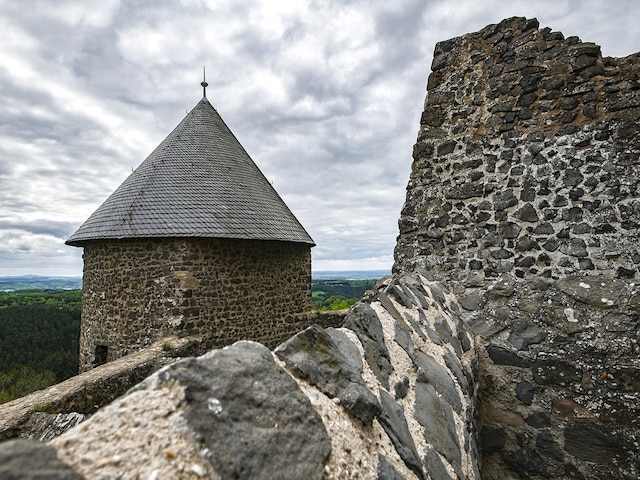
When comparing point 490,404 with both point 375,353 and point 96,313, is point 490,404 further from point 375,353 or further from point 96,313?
point 96,313

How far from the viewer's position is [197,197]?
9.01 m

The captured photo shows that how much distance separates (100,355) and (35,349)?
718 inches

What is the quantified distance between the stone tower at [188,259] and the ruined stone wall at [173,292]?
2 centimetres

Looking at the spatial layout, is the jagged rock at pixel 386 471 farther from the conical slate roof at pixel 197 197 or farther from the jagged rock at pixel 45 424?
the conical slate roof at pixel 197 197

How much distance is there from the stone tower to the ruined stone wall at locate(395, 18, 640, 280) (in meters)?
5.34

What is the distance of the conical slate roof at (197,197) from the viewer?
8.34 meters

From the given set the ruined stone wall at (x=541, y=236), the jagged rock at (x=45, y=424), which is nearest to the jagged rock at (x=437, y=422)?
the ruined stone wall at (x=541, y=236)

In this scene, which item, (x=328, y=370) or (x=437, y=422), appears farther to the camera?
(x=437, y=422)

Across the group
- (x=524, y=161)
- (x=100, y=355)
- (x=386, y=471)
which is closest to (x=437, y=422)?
(x=386, y=471)

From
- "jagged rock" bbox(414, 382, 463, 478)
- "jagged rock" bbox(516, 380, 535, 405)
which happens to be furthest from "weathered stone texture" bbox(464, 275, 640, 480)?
"jagged rock" bbox(414, 382, 463, 478)

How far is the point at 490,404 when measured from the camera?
316 centimetres

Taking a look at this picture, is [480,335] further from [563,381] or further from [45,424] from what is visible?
[45,424]

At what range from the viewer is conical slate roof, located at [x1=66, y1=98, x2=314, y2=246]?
834 centimetres

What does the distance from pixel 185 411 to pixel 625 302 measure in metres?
3.30
